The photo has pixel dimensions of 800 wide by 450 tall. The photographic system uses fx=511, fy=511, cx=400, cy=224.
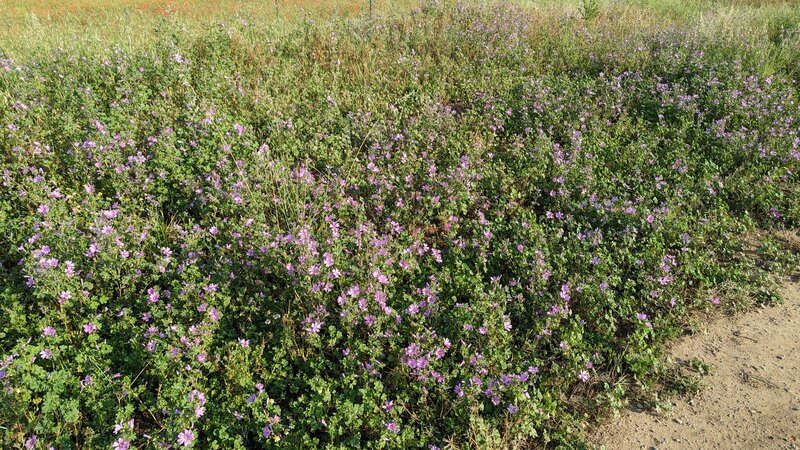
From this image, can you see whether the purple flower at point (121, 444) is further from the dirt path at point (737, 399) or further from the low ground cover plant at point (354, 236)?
the dirt path at point (737, 399)

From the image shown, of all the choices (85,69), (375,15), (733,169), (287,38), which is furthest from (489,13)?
(85,69)

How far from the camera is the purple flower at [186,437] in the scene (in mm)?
2783

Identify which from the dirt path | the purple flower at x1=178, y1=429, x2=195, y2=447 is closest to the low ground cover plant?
the purple flower at x1=178, y1=429, x2=195, y2=447

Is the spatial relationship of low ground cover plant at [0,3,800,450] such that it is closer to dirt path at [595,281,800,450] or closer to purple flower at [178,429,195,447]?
purple flower at [178,429,195,447]

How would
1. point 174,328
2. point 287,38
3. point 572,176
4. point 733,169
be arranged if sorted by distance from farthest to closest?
point 287,38
point 733,169
point 572,176
point 174,328

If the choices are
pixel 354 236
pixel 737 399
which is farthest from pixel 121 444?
pixel 737 399

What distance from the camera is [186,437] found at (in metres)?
2.80

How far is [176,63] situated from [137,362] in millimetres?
4499

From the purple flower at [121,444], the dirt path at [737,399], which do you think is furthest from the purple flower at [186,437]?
the dirt path at [737,399]

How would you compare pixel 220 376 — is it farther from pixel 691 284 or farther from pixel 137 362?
pixel 691 284

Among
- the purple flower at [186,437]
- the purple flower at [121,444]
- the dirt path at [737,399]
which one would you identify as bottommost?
the dirt path at [737,399]

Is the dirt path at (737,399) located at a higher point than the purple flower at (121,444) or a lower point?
lower

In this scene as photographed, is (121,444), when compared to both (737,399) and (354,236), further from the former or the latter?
(737,399)

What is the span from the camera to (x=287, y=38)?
841cm
